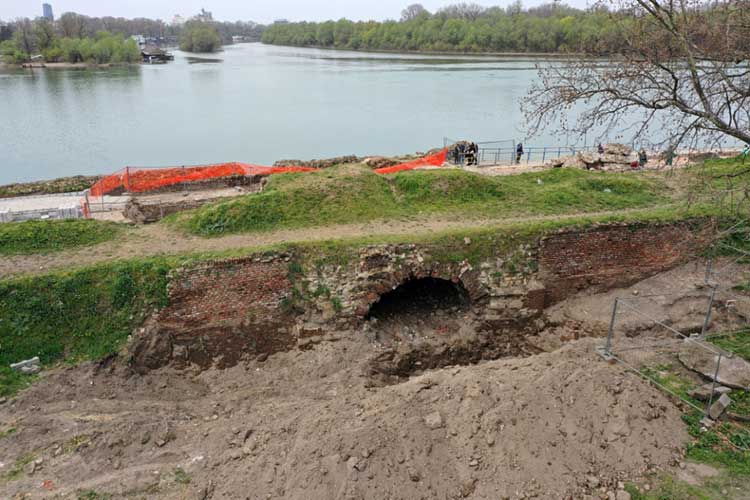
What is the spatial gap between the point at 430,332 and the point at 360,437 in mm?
4884

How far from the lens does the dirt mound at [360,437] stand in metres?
7.85

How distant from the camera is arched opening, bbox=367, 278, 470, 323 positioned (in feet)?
44.2

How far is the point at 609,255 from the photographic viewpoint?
14.1 m

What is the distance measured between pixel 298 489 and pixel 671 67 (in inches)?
337

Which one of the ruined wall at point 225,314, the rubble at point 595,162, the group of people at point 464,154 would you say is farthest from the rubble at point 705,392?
the group of people at point 464,154

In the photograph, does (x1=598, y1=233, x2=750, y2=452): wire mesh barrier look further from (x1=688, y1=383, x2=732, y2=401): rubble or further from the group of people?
the group of people

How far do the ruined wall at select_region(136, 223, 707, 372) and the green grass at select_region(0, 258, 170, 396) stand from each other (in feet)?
1.75

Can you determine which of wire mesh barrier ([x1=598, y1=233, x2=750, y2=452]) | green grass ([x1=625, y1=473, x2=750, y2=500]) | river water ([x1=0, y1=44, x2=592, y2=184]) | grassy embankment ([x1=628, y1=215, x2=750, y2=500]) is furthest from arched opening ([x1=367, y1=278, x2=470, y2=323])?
river water ([x1=0, y1=44, x2=592, y2=184])

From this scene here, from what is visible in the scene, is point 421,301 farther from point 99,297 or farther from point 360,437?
point 99,297

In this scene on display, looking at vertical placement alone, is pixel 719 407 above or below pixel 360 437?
above

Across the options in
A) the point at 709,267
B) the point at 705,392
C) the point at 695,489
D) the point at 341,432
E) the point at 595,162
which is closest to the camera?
the point at 695,489

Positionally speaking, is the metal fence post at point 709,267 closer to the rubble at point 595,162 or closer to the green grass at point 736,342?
the green grass at point 736,342

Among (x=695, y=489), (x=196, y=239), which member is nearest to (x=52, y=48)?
(x=196, y=239)

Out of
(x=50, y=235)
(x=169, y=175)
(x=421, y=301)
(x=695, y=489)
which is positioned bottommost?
(x=421, y=301)
